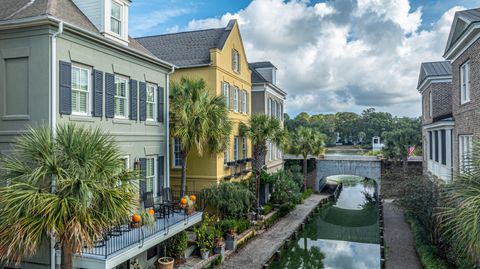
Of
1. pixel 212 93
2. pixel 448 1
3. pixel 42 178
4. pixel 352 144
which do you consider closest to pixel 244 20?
pixel 212 93

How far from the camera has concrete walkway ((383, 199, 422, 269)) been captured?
15742 mm

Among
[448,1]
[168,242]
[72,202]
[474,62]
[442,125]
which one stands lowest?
[168,242]

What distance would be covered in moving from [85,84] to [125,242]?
569cm

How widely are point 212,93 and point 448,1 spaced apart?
1362 centimetres

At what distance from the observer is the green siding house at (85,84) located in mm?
10523

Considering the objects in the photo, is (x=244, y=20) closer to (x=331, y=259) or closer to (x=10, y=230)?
(x=331, y=259)

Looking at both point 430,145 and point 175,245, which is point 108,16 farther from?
point 430,145

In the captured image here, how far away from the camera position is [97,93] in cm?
1245

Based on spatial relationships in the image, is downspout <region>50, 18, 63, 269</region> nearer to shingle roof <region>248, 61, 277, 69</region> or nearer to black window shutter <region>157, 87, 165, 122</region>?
black window shutter <region>157, 87, 165, 122</region>

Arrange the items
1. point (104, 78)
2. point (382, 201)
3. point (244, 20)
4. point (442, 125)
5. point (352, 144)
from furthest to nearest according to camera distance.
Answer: point (352, 144)
point (382, 201)
point (244, 20)
point (442, 125)
point (104, 78)

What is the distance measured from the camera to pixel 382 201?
103ft

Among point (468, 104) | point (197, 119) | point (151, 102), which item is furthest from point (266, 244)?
point (468, 104)

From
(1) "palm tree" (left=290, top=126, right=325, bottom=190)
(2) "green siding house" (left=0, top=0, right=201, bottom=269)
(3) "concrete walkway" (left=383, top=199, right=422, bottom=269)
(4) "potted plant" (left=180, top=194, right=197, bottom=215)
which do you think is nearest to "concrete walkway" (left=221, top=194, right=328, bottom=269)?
(4) "potted plant" (left=180, top=194, right=197, bottom=215)

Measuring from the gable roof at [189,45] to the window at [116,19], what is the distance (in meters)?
6.48
